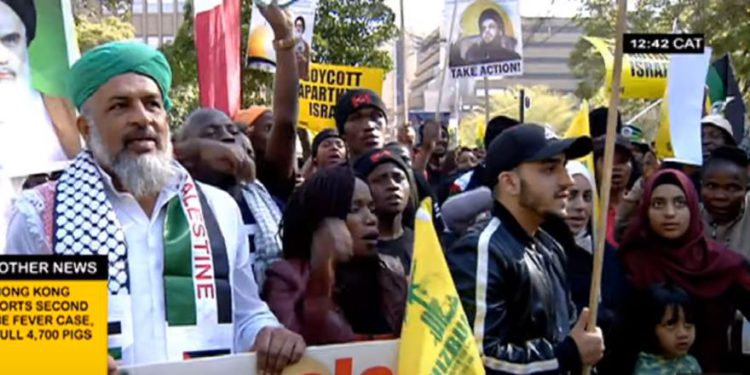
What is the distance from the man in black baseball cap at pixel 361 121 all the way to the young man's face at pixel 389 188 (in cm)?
77

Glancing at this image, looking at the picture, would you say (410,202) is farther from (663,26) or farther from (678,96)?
(663,26)

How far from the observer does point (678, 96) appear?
6020 millimetres

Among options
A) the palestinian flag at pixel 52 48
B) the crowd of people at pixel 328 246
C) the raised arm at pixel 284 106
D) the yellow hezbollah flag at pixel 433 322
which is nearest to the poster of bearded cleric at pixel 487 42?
the crowd of people at pixel 328 246

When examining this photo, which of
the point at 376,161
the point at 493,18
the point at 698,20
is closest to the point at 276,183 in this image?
the point at 376,161

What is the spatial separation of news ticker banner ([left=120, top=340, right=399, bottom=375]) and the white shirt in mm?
150

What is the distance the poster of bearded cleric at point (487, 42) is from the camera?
35.5ft

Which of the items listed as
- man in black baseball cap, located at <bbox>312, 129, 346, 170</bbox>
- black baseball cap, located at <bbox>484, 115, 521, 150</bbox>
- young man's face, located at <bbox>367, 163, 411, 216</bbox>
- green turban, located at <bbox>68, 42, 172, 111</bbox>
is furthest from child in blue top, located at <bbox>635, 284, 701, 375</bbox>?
black baseball cap, located at <bbox>484, 115, 521, 150</bbox>

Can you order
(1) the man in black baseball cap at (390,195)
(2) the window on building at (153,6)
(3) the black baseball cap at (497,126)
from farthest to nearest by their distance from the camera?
(2) the window on building at (153,6)
(3) the black baseball cap at (497,126)
(1) the man in black baseball cap at (390,195)

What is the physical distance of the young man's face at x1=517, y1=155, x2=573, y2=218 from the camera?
139 inches

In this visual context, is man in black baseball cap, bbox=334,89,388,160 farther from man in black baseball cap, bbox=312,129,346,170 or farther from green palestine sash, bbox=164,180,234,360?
green palestine sash, bbox=164,180,234,360

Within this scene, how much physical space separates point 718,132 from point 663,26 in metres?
14.9

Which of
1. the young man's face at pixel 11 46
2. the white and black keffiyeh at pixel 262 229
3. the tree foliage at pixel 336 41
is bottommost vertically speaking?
the white and black keffiyeh at pixel 262 229

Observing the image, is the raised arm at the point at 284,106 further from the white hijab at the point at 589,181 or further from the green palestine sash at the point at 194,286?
the green palestine sash at the point at 194,286

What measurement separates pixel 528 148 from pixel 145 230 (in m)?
1.24
